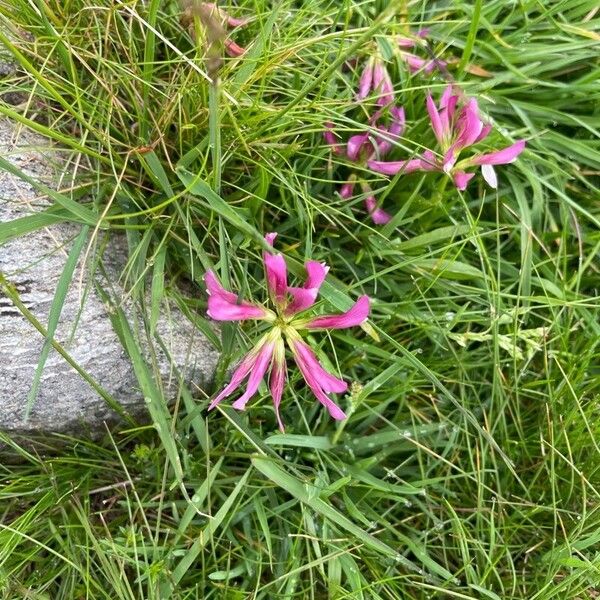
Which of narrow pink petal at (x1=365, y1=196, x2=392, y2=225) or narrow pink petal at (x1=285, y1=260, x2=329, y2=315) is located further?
narrow pink petal at (x1=365, y1=196, x2=392, y2=225)

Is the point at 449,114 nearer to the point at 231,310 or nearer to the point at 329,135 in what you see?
the point at 329,135

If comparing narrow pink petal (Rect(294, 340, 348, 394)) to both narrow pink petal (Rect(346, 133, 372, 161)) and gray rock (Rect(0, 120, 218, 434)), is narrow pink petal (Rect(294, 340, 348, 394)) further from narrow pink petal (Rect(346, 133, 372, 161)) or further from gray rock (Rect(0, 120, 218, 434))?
narrow pink petal (Rect(346, 133, 372, 161))

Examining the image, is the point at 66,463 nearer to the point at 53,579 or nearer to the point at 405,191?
the point at 53,579

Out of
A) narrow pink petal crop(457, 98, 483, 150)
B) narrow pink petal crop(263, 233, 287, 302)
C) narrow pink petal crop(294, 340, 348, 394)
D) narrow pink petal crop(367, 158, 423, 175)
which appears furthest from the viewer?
narrow pink petal crop(367, 158, 423, 175)

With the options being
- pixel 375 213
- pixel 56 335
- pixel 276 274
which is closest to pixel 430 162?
pixel 375 213

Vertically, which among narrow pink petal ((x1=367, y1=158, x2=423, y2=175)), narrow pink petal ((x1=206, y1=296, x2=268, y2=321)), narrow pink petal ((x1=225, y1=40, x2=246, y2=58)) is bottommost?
narrow pink petal ((x1=206, y1=296, x2=268, y2=321))

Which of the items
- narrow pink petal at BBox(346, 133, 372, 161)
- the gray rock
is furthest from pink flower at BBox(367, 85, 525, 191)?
Result: the gray rock
